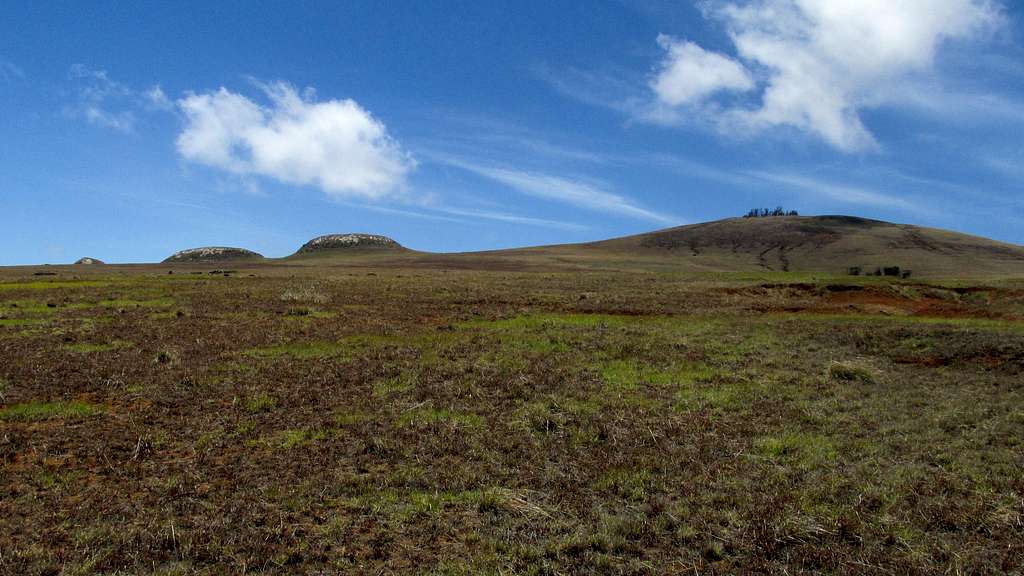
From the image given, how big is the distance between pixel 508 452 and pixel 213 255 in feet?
637

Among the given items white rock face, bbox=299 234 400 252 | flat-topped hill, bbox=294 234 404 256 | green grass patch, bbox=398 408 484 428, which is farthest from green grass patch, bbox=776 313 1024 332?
white rock face, bbox=299 234 400 252

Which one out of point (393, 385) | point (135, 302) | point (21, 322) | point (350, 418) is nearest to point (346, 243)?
point (135, 302)

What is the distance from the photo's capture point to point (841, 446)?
11.3 m

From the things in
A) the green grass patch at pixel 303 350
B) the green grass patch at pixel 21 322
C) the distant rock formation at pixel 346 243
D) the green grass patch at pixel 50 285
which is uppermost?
the distant rock formation at pixel 346 243

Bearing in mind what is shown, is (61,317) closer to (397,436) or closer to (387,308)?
(387,308)

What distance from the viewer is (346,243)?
19300 cm

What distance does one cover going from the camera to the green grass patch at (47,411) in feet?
42.9

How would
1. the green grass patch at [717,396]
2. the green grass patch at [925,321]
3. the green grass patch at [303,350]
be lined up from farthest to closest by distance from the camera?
the green grass patch at [925,321]
the green grass patch at [303,350]
the green grass patch at [717,396]

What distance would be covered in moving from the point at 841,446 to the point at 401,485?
8.16 m

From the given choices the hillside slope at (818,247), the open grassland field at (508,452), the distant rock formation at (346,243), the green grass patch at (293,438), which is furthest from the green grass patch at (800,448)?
the distant rock formation at (346,243)

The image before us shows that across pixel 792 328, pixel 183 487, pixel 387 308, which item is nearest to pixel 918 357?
pixel 792 328

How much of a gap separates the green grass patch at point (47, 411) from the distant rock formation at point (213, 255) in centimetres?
17741

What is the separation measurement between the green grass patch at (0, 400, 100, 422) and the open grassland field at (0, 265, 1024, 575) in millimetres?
89

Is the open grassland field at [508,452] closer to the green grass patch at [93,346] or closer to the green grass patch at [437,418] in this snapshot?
the green grass patch at [437,418]
